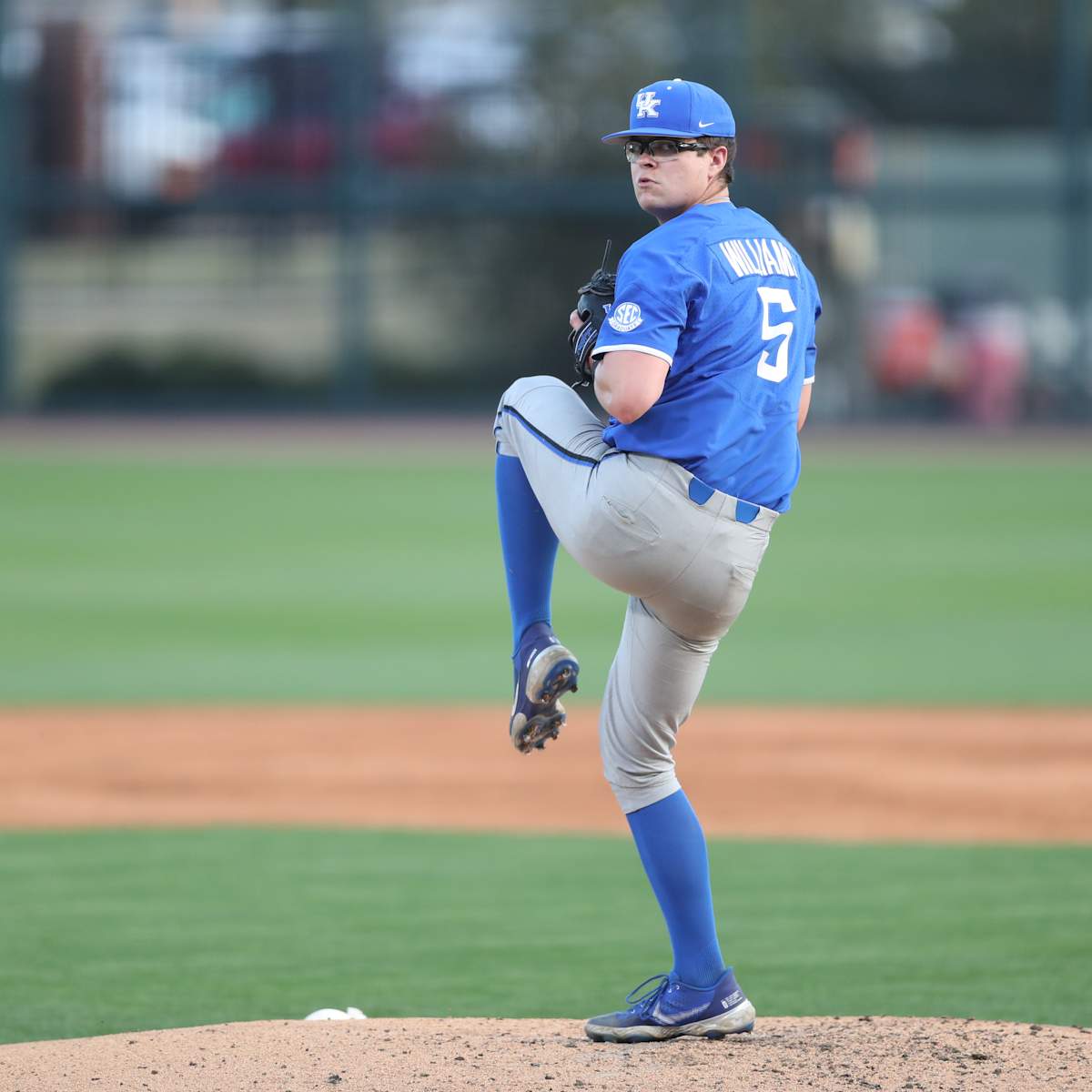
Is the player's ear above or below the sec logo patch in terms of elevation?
above

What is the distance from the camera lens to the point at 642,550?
374 centimetres

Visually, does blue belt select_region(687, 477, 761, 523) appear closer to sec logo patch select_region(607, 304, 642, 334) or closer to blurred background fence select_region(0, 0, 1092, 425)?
sec logo patch select_region(607, 304, 642, 334)

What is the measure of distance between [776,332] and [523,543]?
0.70 metres

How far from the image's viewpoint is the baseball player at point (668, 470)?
12.3 ft

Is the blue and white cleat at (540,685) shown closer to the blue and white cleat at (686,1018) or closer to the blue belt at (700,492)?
the blue belt at (700,492)

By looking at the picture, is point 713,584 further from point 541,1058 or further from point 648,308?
point 541,1058

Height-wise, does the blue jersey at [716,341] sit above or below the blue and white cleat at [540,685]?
above

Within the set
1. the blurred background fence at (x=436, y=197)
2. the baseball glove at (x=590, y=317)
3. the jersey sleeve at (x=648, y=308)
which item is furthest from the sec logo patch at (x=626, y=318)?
the blurred background fence at (x=436, y=197)

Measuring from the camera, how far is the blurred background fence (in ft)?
89.7

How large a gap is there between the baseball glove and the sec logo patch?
15 cm

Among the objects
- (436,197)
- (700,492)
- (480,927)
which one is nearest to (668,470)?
(700,492)

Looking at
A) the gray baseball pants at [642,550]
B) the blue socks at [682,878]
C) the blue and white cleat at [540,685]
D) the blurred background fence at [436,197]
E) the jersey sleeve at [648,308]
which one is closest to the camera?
the jersey sleeve at [648,308]

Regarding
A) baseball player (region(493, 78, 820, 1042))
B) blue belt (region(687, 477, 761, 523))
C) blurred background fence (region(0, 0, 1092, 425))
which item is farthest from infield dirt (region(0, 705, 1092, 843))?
blurred background fence (region(0, 0, 1092, 425))

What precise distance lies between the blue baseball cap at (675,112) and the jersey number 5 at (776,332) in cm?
34
